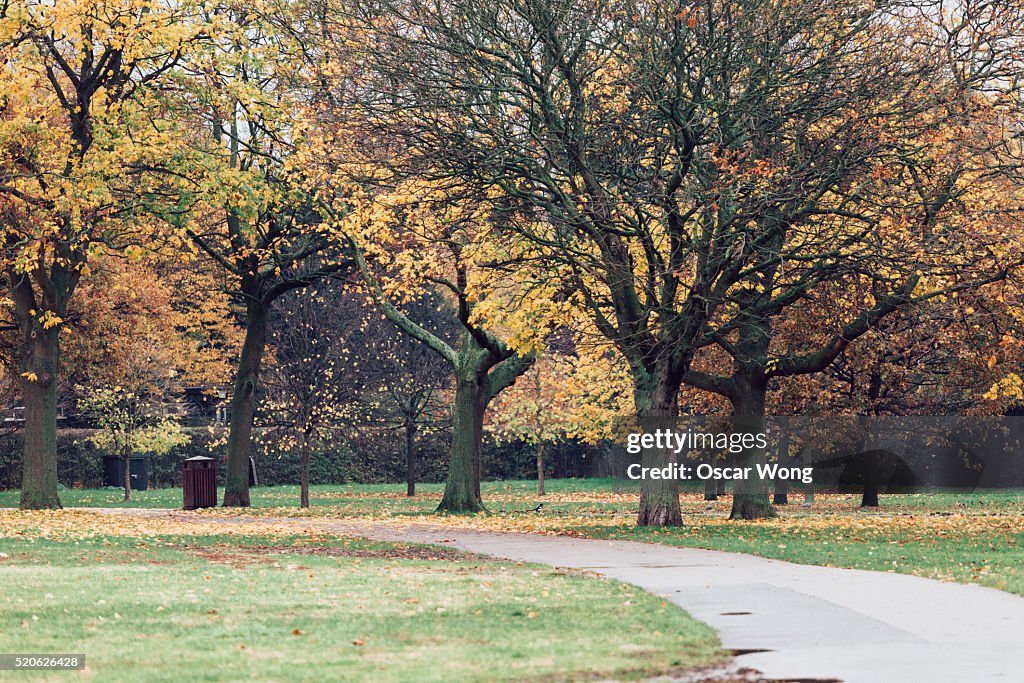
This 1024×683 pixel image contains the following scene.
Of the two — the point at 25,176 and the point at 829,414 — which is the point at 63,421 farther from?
the point at 829,414

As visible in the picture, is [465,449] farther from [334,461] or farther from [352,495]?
[334,461]

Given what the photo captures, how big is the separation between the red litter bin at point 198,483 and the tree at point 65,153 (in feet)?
12.5

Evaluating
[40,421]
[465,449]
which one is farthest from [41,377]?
[465,449]

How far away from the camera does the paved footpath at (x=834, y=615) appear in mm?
8086

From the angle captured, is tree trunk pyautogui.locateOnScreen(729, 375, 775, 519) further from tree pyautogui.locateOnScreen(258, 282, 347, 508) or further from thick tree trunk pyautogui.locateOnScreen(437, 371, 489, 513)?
tree pyautogui.locateOnScreen(258, 282, 347, 508)

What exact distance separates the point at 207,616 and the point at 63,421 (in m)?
42.4

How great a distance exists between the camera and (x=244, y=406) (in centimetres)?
3195

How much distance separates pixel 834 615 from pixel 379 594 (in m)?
4.29

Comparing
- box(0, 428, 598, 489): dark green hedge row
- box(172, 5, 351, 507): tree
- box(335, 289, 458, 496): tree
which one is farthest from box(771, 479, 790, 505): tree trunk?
box(172, 5, 351, 507): tree
